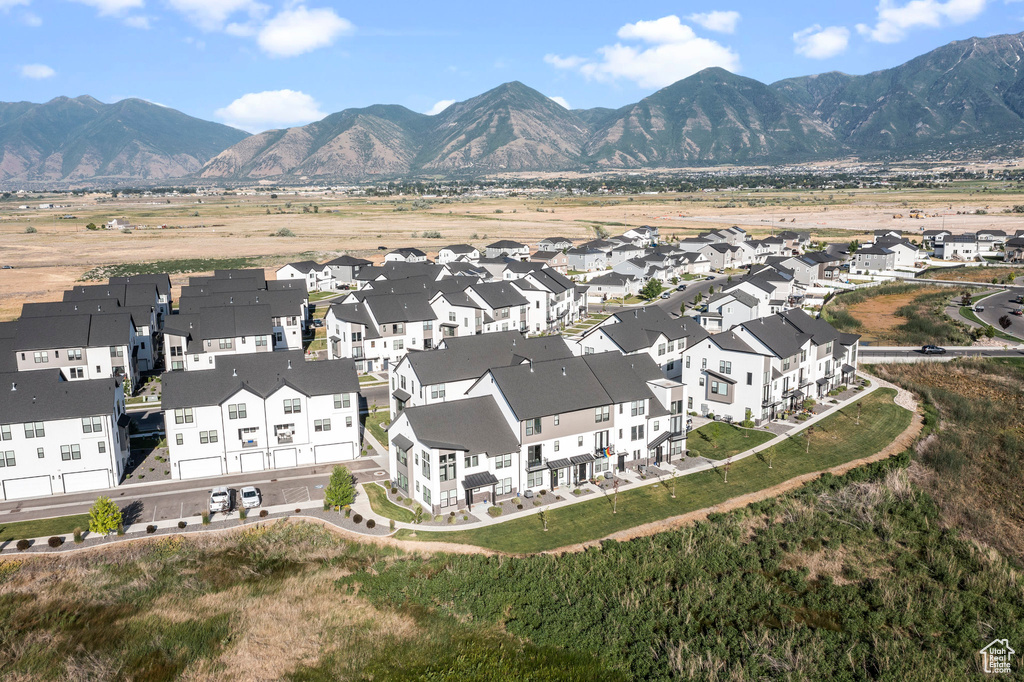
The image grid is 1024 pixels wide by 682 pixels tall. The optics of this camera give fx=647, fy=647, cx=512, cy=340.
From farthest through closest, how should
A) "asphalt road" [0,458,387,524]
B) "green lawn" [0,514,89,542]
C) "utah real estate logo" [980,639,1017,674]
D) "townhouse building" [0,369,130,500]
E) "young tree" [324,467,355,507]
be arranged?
"townhouse building" [0,369,130,500]
"asphalt road" [0,458,387,524]
"young tree" [324,467,355,507]
"green lawn" [0,514,89,542]
"utah real estate logo" [980,639,1017,674]

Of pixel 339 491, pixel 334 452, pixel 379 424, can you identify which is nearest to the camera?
pixel 339 491

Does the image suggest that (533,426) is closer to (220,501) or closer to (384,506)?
(384,506)

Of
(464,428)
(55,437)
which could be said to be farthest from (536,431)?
(55,437)

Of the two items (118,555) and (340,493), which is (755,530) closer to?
(340,493)

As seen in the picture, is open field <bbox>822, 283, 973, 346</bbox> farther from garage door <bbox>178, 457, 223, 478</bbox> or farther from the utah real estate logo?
garage door <bbox>178, 457, 223, 478</bbox>

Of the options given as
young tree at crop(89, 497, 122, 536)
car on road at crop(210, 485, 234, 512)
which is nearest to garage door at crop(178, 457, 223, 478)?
car on road at crop(210, 485, 234, 512)

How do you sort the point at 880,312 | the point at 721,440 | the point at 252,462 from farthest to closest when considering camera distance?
the point at 880,312
the point at 721,440
the point at 252,462
